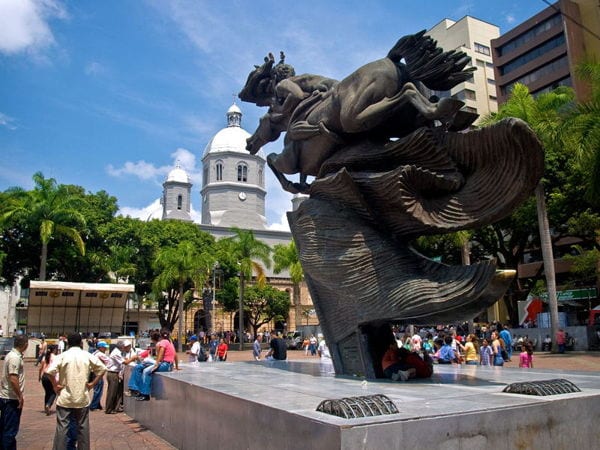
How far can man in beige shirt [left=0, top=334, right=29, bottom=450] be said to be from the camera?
251 inches

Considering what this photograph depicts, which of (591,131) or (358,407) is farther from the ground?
(591,131)

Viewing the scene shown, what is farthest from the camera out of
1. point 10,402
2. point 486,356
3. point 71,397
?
point 486,356

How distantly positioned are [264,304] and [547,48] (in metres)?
34.3

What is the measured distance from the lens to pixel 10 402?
652 cm

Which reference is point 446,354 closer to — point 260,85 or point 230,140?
point 260,85

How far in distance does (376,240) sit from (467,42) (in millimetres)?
53999

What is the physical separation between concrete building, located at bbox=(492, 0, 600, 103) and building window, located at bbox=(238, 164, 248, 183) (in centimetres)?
3048

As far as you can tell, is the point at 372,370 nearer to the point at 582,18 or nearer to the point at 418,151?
the point at 418,151

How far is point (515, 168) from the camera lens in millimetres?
7125

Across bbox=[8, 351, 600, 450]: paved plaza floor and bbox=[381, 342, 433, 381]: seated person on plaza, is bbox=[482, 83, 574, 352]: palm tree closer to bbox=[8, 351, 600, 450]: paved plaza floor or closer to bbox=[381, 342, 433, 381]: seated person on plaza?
bbox=[8, 351, 600, 450]: paved plaza floor

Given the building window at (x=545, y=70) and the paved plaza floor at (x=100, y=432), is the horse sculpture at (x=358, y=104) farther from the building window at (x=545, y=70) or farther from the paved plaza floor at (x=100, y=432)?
the building window at (x=545, y=70)

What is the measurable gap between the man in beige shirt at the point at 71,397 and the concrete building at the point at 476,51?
53.4 m

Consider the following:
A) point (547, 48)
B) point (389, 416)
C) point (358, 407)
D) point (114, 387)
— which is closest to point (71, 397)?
point (358, 407)

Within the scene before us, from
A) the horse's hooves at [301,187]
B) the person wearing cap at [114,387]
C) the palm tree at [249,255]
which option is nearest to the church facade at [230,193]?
the palm tree at [249,255]
